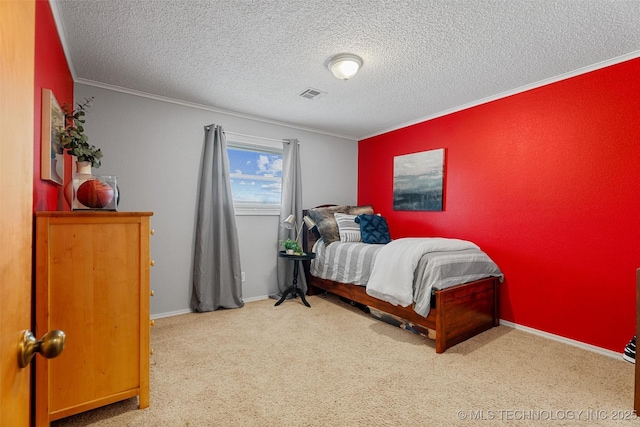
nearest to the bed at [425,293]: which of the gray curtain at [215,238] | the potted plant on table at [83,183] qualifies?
the gray curtain at [215,238]

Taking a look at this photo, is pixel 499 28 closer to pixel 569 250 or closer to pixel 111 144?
pixel 569 250

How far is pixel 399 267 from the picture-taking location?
2723 millimetres

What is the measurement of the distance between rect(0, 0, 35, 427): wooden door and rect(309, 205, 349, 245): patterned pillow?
3271 mm

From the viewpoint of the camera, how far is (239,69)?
259cm

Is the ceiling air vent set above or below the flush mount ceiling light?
above

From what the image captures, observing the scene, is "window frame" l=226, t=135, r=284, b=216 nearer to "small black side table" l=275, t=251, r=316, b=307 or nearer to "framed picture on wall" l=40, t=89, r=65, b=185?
"small black side table" l=275, t=251, r=316, b=307

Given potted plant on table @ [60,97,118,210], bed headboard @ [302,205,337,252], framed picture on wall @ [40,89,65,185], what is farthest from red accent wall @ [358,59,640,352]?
framed picture on wall @ [40,89,65,185]

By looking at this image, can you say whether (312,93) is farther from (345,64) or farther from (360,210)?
(360,210)

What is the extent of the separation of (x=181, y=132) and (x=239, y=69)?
1.18 meters

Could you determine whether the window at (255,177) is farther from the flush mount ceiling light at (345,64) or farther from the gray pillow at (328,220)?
the flush mount ceiling light at (345,64)

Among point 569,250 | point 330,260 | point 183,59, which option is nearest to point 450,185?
point 569,250

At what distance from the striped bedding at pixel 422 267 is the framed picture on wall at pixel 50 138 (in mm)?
2599

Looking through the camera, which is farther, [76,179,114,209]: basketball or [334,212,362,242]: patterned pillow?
[334,212,362,242]: patterned pillow

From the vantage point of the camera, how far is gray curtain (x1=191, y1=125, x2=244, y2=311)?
3359 mm
